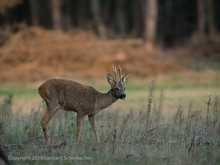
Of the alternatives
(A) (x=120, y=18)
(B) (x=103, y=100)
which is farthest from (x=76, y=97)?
(A) (x=120, y=18)

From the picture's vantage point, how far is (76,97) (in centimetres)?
1310

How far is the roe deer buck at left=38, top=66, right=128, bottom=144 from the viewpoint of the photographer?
12.9 metres

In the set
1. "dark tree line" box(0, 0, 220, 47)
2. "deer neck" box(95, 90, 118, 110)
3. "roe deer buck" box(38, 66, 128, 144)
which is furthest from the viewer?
"dark tree line" box(0, 0, 220, 47)

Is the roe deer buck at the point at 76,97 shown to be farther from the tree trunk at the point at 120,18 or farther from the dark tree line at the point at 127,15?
the tree trunk at the point at 120,18

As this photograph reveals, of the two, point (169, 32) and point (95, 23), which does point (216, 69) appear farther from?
point (169, 32)

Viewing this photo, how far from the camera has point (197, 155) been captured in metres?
11.0

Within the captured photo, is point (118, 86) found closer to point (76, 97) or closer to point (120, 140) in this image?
point (76, 97)

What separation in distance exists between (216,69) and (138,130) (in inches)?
1019

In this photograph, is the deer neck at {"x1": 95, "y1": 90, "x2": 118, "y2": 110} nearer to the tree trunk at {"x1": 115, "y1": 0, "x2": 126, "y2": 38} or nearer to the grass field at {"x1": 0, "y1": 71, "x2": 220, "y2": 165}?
the grass field at {"x1": 0, "y1": 71, "x2": 220, "y2": 165}

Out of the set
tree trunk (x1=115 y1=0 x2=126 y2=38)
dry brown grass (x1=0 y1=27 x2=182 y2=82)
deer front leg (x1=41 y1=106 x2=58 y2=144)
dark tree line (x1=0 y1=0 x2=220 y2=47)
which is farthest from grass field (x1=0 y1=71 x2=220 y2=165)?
dark tree line (x1=0 y1=0 x2=220 y2=47)

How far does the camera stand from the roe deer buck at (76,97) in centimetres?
1293

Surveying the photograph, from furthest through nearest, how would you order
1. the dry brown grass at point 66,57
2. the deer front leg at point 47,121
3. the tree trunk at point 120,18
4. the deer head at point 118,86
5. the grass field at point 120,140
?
the tree trunk at point 120,18 → the dry brown grass at point 66,57 → the deer head at point 118,86 → the deer front leg at point 47,121 → the grass field at point 120,140

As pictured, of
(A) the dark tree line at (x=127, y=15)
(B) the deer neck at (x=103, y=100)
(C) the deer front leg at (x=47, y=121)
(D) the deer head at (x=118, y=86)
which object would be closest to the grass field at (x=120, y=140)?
(C) the deer front leg at (x=47, y=121)

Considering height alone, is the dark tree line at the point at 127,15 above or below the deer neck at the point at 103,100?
above
